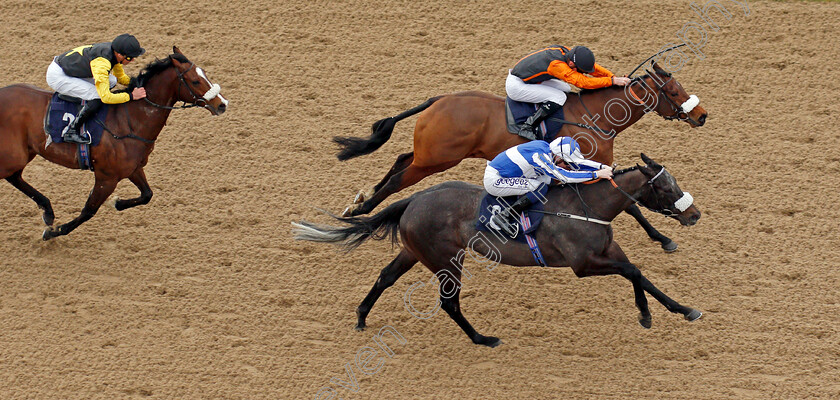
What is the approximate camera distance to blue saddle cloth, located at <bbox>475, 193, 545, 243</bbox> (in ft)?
23.5

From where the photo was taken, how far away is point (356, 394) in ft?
23.8

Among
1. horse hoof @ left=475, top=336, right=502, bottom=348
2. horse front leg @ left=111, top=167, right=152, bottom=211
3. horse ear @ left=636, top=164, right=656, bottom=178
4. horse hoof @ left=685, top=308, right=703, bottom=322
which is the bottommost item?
horse hoof @ left=475, top=336, right=502, bottom=348

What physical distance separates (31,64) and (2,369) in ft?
16.3

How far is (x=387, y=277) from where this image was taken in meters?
7.72

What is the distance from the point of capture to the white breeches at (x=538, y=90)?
27.1 feet

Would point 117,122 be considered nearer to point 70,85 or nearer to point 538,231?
point 70,85

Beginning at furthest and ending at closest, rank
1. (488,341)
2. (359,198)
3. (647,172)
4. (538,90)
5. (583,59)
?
(359,198) → (538,90) → (583,59) → (488,341) → (647,172)

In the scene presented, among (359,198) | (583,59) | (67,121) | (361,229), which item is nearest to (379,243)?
(359,198)

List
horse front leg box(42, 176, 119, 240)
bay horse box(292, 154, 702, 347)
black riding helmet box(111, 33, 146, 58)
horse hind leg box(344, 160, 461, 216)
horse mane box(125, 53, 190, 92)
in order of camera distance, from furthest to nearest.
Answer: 1. horse hind leg box(344, 160, 461, 216)
2. horse front leg box(42, 176, 119, 240)
3. horse mane box(125, 53, 190, 92)
4. black riding helmet box(111, 33, 146, 58)
5. bay horse box(292, 154, 702, 347)

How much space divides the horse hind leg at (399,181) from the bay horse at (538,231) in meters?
1.14

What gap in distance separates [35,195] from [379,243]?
3.44 meters

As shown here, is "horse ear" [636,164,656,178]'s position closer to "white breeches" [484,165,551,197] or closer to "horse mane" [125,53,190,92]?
"white breeches" [484,165,551,197]

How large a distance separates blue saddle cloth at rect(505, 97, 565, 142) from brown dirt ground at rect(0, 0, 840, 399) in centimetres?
131

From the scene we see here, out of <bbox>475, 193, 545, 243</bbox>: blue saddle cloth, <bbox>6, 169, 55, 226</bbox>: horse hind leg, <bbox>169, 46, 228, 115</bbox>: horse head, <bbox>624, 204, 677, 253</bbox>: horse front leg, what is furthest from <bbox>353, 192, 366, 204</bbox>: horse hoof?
<bbox>6, 169, 55, 226</bbox>: horse hind leg
